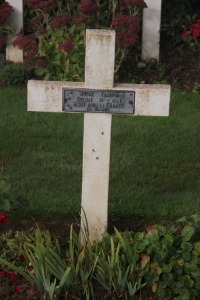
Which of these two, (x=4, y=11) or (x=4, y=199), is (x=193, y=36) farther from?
(x=4, y=199)

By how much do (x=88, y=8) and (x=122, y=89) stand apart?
158 inches

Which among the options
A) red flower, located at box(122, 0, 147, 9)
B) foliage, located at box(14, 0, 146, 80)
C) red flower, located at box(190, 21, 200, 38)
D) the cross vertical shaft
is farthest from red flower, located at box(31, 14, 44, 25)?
the cross vertical shaft

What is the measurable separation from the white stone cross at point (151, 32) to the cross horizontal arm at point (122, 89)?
4.73 meters

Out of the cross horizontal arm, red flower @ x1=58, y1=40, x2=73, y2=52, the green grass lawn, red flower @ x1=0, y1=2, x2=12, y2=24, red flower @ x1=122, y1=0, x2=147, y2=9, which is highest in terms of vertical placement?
red flower @ x1=122, y1=0, x2=147, y2=9

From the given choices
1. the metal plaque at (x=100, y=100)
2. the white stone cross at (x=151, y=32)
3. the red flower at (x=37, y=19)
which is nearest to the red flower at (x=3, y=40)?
the red flower at (x=37, y=19)

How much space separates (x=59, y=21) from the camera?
29.4ft

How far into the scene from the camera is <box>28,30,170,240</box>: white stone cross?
16.3 ft

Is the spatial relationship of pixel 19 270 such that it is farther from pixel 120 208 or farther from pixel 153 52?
pixel 153 52

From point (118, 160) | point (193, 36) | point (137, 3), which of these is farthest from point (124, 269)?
point (193, 36)

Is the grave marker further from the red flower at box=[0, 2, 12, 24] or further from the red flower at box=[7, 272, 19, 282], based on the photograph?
the red flower at box=[7, 272, 19, 282]

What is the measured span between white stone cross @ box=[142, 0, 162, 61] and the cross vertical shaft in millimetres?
4786

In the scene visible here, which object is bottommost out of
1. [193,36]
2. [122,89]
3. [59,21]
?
[122,89]

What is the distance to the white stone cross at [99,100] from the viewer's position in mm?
4961

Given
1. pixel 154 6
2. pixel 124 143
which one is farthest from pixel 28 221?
pixel 154 6
